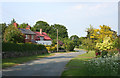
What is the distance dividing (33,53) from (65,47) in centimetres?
2745

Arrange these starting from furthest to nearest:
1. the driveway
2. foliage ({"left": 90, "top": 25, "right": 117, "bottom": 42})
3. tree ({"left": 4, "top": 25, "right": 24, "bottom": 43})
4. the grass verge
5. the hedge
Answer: tree ({"left": 4, "top": 25, "right": 24, "bottom": 43}), foliage ({"left": 90, "top": 25, "right": 117, "bottom": 42}), the hedge, the driveway, the grass verge

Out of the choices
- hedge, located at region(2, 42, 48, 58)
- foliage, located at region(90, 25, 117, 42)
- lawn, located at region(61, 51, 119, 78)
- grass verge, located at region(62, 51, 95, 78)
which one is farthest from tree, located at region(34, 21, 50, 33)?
lawn, located at region(61, 51, 119, 78)

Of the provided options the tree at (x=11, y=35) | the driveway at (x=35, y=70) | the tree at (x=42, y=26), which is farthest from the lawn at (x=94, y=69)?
the tree at (x=42, y=26)

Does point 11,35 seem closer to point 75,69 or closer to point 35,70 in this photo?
point 35,70

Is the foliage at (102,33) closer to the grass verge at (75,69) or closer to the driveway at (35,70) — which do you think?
the grass verge at (75,69)

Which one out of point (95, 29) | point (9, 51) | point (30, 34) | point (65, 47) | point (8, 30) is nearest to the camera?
point (9, 51)

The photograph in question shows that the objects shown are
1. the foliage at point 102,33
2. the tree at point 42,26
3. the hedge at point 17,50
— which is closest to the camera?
the hedge at point 17,50

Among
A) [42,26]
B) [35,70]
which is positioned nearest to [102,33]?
[35,70]

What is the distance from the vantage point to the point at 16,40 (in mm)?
41750

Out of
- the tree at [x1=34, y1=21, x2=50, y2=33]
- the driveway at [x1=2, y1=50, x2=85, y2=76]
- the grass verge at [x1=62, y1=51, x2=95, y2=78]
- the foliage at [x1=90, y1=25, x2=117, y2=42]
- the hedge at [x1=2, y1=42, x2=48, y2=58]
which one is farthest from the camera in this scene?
the tree at [x1=34, y1=21, x2=50, y2=33]

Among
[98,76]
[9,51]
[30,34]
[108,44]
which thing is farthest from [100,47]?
[30,34]

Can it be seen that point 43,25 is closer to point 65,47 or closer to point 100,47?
point 65,47

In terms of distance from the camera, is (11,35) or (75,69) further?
(11,35)

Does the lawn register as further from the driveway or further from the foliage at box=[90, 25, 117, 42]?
the foliage at box=[90, 25, 117, 42]
